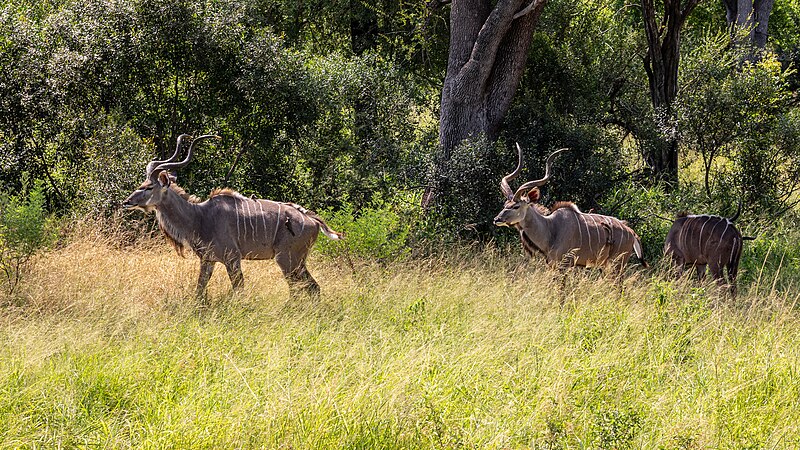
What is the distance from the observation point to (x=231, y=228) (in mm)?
7391

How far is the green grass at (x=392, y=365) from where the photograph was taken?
13.9ft

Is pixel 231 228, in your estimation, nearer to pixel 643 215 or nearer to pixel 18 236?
pixel 18 236

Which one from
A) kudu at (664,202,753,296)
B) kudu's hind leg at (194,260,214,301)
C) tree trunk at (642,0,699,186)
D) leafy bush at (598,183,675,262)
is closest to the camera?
kudu's hind leg at (194,260,214,301)

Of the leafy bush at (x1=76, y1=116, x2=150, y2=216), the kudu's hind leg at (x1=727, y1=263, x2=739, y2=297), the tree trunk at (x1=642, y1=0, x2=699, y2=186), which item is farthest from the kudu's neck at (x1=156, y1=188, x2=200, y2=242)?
the tree trunk at (x1=642, y1=0, x2=699, y2=186)

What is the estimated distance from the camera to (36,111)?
9938 mm

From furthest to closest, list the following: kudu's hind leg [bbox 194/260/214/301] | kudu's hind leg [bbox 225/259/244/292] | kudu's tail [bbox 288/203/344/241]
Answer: kudu's tail [bbox 288/203/344/241], kudu's hind leg [bbox 225/259/244/292], kudu's hind leg [bbox 194/260/214/301]

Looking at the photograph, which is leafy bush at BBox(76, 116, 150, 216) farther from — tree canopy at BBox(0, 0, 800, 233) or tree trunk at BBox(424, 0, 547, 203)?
tree trunk at BBox(424, 0, 547, 203)

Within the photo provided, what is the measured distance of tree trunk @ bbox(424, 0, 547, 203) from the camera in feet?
33.2

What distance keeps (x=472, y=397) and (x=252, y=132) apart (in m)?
6.42

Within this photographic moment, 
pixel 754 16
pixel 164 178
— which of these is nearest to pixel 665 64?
pixel 754 16

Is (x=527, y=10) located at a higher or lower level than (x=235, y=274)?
higher

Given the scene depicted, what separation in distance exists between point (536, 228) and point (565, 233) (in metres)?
0.27

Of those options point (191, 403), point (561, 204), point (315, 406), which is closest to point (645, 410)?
point (315, 406)

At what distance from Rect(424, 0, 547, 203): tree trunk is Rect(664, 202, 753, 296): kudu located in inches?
109
